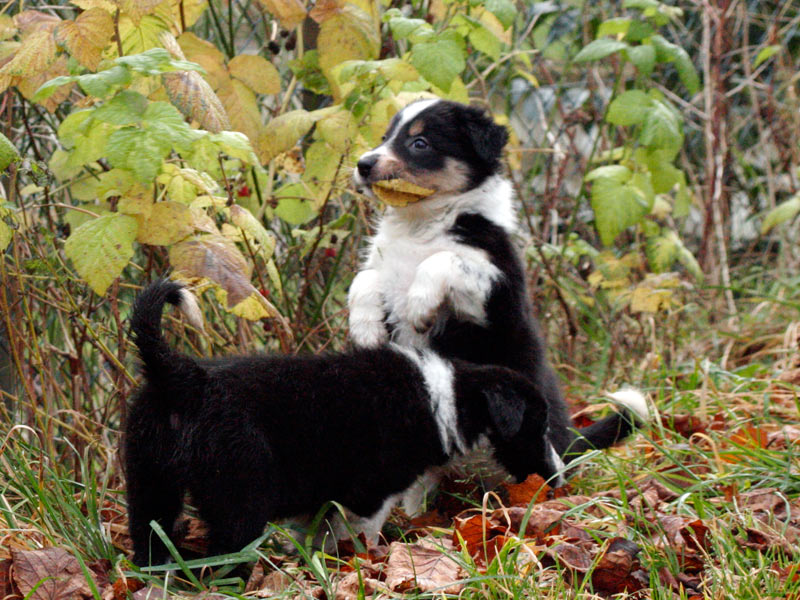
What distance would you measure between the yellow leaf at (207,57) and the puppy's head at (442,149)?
574 millimetres

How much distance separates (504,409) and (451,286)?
0.50 m

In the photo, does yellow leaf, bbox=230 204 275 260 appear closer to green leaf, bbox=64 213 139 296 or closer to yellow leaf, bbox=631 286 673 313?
green leaf, bbox=64 213 139 296

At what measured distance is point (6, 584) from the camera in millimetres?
2457

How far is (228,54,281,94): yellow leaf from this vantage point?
3.56 meters

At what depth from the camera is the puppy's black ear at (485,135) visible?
3613 millimetres

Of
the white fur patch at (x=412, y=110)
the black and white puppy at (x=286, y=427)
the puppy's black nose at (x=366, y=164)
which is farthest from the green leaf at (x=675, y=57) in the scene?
the black and white puppy at (x=286, y=427)

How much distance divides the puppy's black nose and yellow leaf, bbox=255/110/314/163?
0.76 ft

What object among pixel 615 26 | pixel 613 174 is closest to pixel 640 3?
pixel 615 26

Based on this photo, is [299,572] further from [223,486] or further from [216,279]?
[216,279]

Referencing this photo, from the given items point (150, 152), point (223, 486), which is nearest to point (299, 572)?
point (223, 486)

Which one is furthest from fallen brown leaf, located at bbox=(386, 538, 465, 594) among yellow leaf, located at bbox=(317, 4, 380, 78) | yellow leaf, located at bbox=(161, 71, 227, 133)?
yellow leaf, located at bbox=(317, 4, 380, 78)

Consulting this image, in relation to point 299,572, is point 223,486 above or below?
above

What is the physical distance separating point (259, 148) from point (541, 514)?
1613 millimetres

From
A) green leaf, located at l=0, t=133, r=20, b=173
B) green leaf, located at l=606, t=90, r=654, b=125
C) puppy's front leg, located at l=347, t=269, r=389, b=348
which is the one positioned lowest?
puppy's front leg, located at l=347, t=269, r=389, b=348
